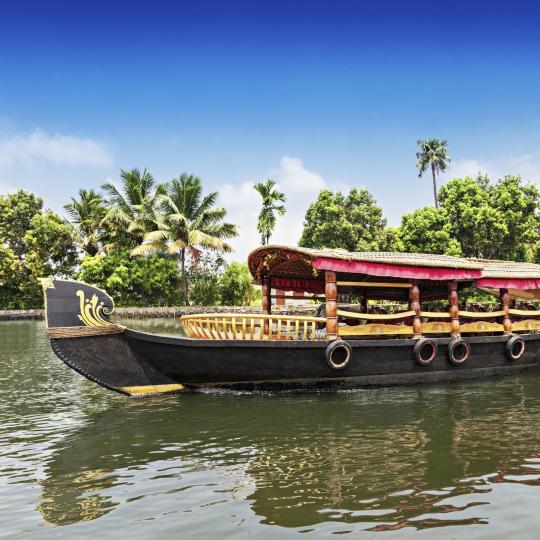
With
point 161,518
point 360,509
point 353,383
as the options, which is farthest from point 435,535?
point 353,383

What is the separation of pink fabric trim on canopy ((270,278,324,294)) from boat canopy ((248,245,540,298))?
0.22m

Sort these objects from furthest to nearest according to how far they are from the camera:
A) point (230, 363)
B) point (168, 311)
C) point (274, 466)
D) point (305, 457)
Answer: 1. point (168, 311)
2. point (230, 363)
3. point (305, 457)
4. point (274, 466)

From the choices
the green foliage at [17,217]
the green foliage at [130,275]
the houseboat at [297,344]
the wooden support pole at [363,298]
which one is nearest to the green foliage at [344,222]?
the green foliage at [130,275]

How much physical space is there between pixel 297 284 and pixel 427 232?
70.5 feet

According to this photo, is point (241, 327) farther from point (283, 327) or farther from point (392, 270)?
point (392, 270)

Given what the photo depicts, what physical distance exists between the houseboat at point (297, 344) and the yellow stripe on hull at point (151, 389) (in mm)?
20

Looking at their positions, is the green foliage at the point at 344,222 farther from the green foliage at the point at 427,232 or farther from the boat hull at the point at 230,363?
the boat hull at the point at 230,363

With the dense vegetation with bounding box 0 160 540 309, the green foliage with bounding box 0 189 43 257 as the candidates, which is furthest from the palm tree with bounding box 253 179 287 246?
the green foliage with bounding box 0 189 43 257

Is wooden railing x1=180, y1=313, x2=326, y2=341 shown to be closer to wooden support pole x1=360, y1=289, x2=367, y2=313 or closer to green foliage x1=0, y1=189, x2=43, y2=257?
wooden support pole x1=360, y1=289, x2=367, y2=313

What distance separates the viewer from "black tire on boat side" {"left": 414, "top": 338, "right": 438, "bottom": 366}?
32.0 ft

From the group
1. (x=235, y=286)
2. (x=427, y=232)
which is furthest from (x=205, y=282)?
(x=427, y=232)

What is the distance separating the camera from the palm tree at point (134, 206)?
36594 mm

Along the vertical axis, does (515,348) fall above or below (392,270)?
below

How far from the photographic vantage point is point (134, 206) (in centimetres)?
3706
